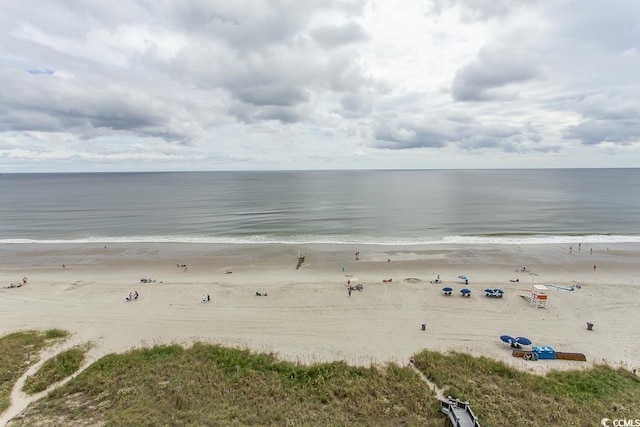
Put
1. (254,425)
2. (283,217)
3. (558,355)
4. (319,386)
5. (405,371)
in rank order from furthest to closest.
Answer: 1. (283,217)
2. (558,355)
3. (405,371)
4. (319,386)
5. (254,425)

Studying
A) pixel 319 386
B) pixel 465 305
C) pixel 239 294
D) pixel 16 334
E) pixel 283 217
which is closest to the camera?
pixel 319 386

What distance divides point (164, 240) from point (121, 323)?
30511 millimetres

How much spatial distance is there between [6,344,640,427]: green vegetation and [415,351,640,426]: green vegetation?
5cm

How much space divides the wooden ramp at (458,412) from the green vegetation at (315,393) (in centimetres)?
36

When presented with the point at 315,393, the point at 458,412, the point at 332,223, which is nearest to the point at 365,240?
the point at 332,223

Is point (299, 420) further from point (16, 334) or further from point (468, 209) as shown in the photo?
point (468, 209)

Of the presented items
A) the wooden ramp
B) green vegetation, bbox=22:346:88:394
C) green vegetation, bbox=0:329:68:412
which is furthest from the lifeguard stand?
green vegetation, bbox=0:329:68:412

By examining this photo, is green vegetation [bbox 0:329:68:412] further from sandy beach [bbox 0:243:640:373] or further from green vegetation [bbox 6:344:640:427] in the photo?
green vegetation [bbox 6:344:640:427]

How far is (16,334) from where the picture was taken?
21.8 metres

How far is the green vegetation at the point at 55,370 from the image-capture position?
52.8 feet

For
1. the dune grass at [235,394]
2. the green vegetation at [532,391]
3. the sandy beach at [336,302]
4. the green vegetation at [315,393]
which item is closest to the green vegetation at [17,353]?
the sandy beach at [336,302]

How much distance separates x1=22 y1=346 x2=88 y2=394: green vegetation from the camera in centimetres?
1609

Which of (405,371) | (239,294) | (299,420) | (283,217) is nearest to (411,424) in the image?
(405,371)

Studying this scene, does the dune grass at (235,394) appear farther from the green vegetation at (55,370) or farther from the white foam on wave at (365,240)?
the white foam on wave at (365,240)
